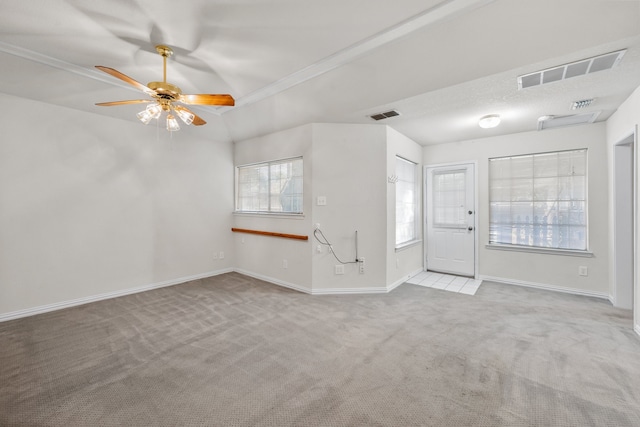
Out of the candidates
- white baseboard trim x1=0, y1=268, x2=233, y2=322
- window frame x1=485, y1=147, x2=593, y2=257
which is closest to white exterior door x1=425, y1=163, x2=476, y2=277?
window frame x1=485, y1=147, x2=593, y2=257

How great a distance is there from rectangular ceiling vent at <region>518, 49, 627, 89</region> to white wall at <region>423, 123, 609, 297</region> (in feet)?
6.27

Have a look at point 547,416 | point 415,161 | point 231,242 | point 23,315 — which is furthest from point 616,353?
point 23,315

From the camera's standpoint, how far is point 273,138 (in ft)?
14.6

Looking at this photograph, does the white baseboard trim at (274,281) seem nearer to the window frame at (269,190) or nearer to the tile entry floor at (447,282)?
the window frame at (269,190)

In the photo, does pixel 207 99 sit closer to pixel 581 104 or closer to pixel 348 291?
pixel 348 291

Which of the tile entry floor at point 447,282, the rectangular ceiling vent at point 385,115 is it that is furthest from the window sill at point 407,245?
the rectangular ceiling vent at point 385,115

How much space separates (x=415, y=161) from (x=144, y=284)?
16.1ft

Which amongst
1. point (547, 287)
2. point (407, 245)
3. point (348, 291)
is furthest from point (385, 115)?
point (547, 287)

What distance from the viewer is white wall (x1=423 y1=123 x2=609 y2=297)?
3666 mm

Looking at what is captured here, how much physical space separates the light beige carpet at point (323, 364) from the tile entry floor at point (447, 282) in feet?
1.87

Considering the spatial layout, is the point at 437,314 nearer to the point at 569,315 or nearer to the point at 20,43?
the point at 569,315

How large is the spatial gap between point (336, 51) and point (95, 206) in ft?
12.1

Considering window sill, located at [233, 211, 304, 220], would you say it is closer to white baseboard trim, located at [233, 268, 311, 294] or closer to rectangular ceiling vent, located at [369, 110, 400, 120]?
white baseboard trim, located at [233, 268, 311, 294]

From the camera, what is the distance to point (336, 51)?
2.42 meters
